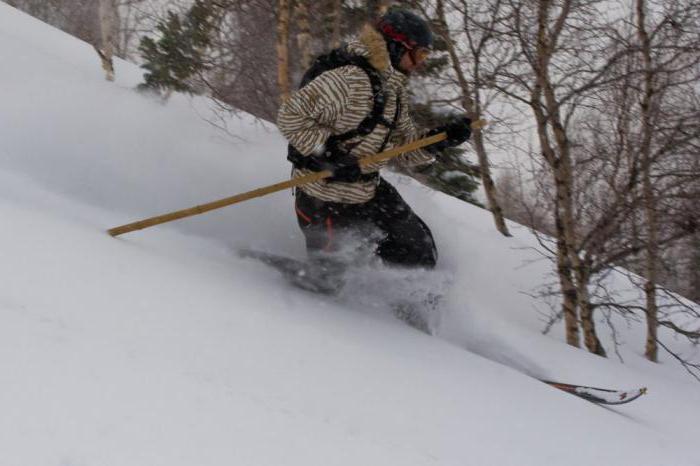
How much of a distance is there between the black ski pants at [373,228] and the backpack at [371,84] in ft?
1.14

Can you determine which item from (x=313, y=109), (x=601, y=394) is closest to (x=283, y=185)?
(x=313, y=109)

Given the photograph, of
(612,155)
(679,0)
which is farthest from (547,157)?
(679,0)

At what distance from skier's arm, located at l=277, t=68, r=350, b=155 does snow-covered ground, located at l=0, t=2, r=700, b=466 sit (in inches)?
32.2

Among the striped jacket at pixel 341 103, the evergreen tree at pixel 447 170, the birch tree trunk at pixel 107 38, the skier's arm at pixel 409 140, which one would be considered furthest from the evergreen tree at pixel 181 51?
the striped jacket at pixel 341 103

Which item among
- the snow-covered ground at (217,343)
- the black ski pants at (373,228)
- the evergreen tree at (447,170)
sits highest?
the evergreen tree at (447,170)

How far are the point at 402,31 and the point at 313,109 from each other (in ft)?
1.96

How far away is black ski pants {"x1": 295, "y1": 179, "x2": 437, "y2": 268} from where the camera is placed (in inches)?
141

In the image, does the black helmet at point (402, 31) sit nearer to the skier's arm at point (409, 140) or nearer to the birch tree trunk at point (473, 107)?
the skier's arm at point (409, 140)

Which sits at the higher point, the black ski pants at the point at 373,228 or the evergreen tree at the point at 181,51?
the evergreen tree at the point at 181,51

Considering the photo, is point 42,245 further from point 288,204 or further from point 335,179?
point 288,204

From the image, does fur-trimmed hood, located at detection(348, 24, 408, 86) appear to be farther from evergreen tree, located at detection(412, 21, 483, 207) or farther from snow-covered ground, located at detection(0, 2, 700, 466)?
evergreen tree, located at detection(412, 21, 483, 207)

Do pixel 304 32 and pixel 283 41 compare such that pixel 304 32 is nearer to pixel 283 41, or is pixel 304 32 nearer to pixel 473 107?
pixel 283 41

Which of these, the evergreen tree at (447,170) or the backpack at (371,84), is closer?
the backpack at (371,84)

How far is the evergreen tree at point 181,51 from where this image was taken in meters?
7.03
